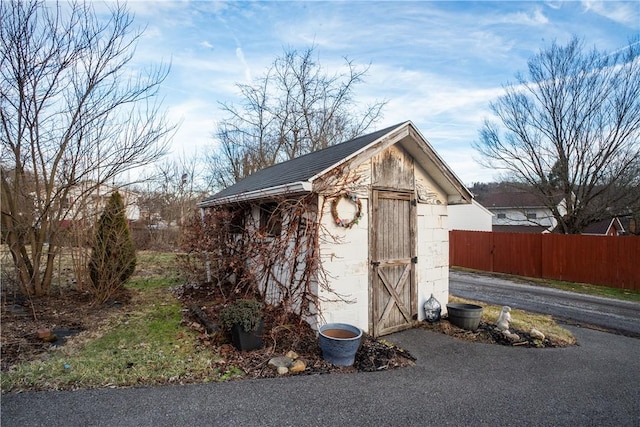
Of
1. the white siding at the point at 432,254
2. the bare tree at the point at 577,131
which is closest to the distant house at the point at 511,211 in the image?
the bare tree at the point at 577,131

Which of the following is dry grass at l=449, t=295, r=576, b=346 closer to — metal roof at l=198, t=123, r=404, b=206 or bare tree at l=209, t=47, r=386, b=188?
metal roof at l=198, t=123, r=404, b=206

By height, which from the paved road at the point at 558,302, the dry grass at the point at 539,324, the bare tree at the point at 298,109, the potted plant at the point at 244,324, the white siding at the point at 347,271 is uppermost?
the bare tree at the point at 298,109

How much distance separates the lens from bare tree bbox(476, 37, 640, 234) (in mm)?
14664

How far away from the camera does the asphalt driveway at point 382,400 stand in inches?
132

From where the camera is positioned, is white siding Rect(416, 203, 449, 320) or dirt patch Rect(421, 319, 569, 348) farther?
white siding Rect(416, 203, 449, 320)

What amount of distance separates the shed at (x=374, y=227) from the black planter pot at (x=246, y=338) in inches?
35.1

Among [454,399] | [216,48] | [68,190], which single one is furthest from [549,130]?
[68,190]

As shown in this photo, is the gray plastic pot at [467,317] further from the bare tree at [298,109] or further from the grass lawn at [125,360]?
the bare tree at [298,109]

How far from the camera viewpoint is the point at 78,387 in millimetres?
3854

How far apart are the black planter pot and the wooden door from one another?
1.99 metres

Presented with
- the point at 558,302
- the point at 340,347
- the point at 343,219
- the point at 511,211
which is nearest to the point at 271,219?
the point at 343,219

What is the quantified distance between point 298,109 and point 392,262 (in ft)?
52.6

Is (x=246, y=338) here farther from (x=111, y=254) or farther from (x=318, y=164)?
(x=111, y=254)

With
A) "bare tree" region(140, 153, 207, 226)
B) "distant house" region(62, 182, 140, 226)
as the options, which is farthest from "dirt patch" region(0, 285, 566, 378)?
"bare tree" region(140, 153, 207, 226)
